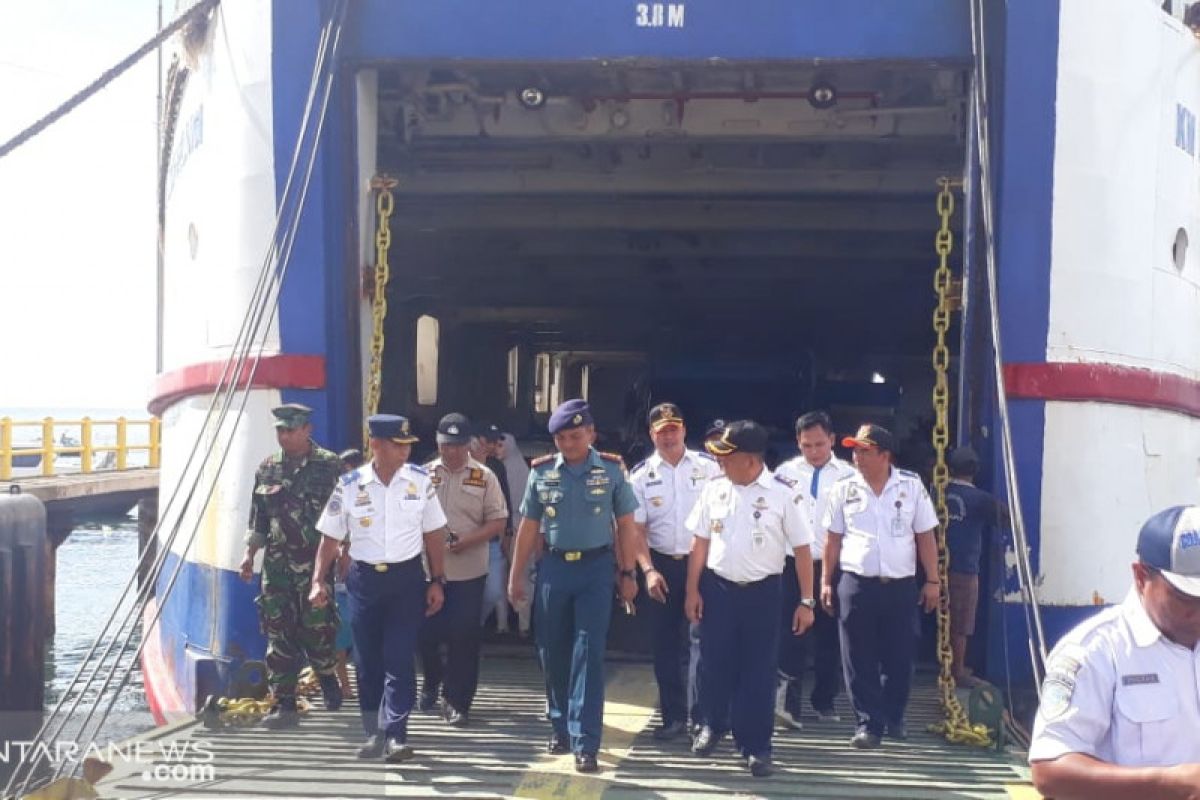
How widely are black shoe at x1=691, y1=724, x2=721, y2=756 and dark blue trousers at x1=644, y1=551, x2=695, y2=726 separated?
0.30 metres

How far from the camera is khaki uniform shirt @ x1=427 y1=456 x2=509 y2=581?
5766mm

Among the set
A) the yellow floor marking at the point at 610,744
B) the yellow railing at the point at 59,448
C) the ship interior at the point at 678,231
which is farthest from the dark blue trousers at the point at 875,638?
the yellow railing at the point at 59,448

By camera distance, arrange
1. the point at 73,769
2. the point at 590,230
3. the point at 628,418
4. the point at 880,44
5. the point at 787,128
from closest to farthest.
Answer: the point at 73,769, the point at 880,44, the point at 787,128, the point at 590,230, the point at 628,418

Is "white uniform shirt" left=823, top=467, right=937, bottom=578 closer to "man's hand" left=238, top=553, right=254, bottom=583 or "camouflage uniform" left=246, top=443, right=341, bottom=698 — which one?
"camouflage uniform" left=246, top=443, right=341, bottom=698

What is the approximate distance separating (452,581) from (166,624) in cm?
427

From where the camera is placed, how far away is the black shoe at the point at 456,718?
18.9 ft

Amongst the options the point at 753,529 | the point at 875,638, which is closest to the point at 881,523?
the point at 875,638

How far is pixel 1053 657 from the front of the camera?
8.10 ft

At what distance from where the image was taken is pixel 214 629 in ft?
23.6

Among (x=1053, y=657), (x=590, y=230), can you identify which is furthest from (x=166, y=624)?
(x=1053, y=657)

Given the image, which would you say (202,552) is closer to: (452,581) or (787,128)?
(452,581)

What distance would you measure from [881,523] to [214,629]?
13.5ft

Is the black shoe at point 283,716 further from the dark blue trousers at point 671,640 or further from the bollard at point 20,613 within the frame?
the bollard at point 20,613

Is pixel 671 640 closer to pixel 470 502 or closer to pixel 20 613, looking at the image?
pixel 470 502
